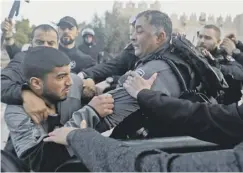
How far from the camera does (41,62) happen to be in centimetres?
168

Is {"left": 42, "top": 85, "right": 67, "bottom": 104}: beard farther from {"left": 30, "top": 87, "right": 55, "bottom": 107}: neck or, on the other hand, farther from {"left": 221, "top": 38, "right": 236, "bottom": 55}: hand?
{"left": 221, "top": 38, "right": 236, "bottom": 55}: hand

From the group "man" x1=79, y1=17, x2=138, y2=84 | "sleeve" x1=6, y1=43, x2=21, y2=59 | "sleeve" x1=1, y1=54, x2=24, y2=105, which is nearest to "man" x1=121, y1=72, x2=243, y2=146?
"sleeve" x1=1, y1=54, x2=24, y2=105

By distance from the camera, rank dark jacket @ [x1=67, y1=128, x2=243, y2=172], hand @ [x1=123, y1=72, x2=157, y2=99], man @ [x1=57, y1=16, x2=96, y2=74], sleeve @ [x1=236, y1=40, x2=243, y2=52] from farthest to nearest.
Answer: sleeve @ [x1=236, y1=40, x2=243, y2=52] → man @ [x1=57, y1=16, x2=96, y2=74] → hand @ [x1=123, y1=72, x2=157, y2=99] → dark jacket @ [x1=67, y1=128, x2=243, y2=172]

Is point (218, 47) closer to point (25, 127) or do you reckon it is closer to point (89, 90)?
point (89, 90)

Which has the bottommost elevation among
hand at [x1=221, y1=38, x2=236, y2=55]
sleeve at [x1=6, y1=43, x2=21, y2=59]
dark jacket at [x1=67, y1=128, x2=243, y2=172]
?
hand at [x1=221, y1=38, x2=236, y2=55]

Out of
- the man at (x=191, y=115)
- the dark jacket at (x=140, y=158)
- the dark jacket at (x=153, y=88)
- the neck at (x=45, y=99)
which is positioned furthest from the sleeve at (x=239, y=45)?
the dark jacket at (x=140, y=158)

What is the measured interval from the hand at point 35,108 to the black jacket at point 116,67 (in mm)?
821

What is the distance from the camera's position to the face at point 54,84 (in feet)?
5.51

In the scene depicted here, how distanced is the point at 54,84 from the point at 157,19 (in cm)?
67

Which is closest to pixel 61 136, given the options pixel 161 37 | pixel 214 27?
pixel 161 37

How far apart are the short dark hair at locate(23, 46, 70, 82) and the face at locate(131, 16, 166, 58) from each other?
0.48m

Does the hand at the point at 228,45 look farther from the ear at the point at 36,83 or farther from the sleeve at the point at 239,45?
the ear at the point at 36,83

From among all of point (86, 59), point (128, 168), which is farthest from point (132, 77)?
point (86, 59)

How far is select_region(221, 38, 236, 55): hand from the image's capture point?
359 centimetres
